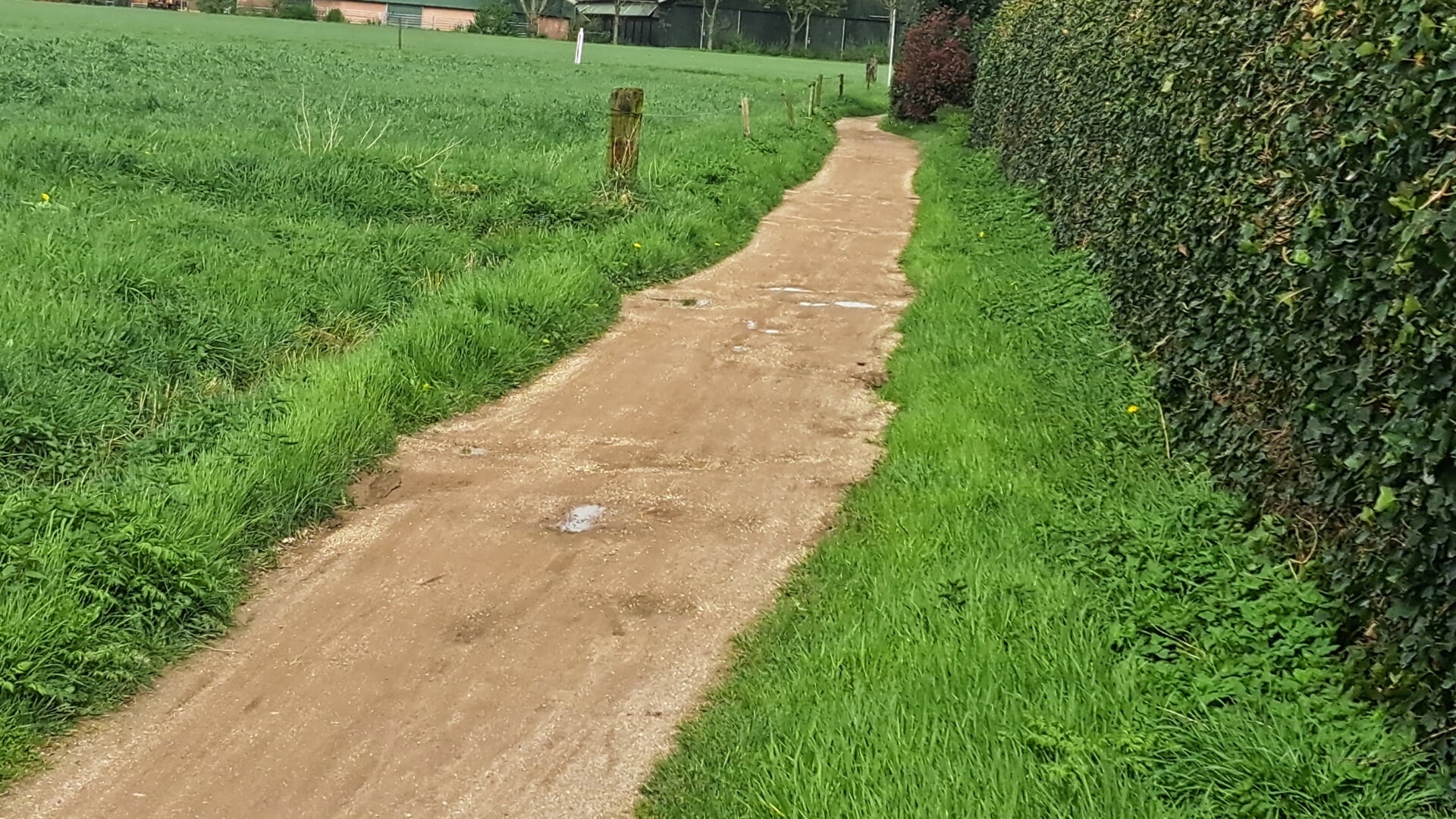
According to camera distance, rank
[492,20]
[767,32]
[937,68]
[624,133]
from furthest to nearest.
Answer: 1. [767,32]
2. [492,20]
3. [937,68]
4. [624,133]

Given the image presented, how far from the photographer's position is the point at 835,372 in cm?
832

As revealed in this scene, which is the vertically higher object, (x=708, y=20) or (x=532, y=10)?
(x=532, y=10)

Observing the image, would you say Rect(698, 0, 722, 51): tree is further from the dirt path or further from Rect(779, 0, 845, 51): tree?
the dirt path

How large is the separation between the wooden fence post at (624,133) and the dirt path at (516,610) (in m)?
4.86

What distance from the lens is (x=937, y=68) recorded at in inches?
1276

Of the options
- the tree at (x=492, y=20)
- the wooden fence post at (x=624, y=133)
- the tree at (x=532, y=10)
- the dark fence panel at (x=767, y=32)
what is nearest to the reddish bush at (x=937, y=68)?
the wooden fence post at (x=624, y=133)

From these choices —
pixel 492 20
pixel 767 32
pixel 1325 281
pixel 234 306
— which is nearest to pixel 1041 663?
pixel 1325 281

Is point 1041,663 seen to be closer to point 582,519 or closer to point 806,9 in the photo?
point 582,519

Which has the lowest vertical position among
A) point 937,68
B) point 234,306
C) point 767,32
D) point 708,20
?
point 234,306

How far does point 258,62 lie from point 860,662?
109 feet

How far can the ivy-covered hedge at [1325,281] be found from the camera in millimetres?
3312

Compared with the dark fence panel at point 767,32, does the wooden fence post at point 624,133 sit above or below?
below

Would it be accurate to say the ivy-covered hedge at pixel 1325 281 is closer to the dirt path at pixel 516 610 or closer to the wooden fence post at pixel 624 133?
the dirt path at pixel 516 610

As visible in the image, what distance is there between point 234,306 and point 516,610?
13.3 ft
